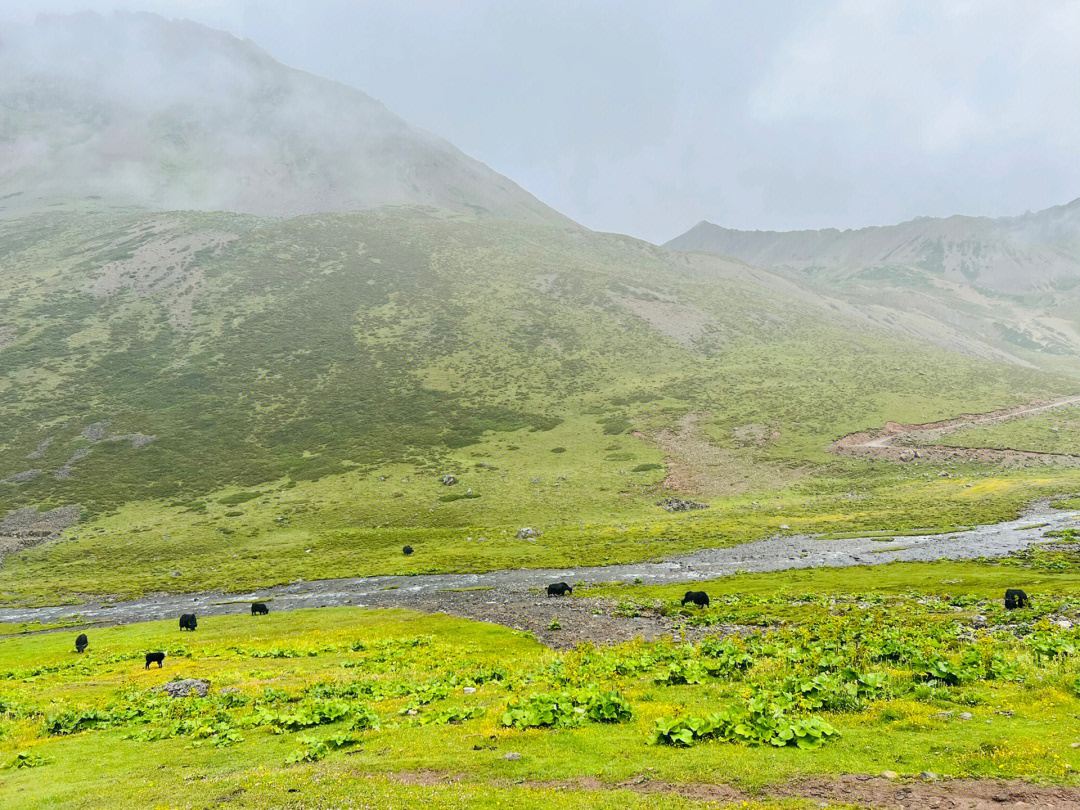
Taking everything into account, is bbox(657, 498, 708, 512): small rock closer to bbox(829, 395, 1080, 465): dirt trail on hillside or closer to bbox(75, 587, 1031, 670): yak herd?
bbox(829, 395, 1080, 465): dirt trail on hillside

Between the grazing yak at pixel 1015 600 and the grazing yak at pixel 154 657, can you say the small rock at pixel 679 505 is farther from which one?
the grazing yak at pixel 154 657

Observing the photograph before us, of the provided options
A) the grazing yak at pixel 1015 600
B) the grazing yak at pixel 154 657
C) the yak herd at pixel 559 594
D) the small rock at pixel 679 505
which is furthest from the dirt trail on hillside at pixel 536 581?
the small rock at pixel 679 505

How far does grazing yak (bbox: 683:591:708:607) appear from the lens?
39.9 m

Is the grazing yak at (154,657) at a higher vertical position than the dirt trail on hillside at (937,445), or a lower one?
lower

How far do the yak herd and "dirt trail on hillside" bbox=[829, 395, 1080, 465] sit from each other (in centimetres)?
9207

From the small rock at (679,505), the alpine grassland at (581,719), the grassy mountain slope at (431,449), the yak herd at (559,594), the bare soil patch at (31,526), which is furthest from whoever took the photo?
the small rock at (679,505)

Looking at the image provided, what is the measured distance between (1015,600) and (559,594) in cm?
3136

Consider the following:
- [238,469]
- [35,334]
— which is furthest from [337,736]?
[35,334]

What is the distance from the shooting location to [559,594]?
1977 inches

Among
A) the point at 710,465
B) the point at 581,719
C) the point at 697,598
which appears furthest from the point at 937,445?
the point at 581,719

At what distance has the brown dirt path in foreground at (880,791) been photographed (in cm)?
975

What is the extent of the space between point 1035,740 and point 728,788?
6.38 metres

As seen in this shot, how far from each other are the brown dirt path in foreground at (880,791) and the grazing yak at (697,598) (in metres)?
29.6

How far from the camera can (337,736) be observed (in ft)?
51.9
